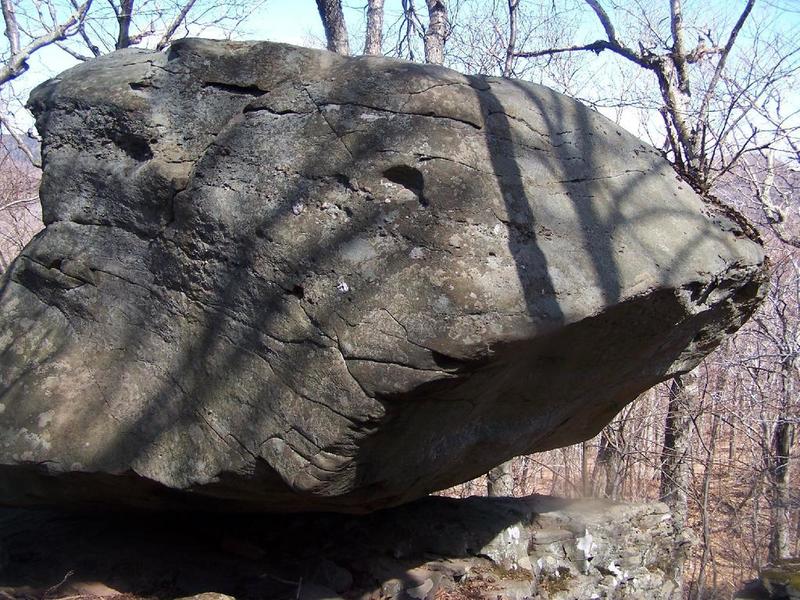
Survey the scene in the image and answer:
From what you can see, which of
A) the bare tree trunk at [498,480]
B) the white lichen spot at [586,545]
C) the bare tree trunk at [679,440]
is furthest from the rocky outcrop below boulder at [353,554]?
the bare tree trunk at [498,480]

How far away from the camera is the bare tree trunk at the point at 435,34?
29.4 ft

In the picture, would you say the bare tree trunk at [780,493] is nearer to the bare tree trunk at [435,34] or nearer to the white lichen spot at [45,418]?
the bare tree trunk at [435,34]

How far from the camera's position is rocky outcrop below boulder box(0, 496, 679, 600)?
148 inches

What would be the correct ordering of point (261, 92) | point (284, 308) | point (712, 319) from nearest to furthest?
point (284, 308), point (261, 92), point (712, 319)

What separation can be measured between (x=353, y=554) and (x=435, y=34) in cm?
663

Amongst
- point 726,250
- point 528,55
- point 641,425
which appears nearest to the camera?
point 726,250

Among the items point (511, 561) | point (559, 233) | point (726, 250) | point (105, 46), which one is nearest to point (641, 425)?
point (511, 561)

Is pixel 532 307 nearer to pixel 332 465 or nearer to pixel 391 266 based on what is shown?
pixel 391 266

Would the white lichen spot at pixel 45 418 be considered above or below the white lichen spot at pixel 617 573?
above

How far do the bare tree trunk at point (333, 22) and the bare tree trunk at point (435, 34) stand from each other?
3.29 ft

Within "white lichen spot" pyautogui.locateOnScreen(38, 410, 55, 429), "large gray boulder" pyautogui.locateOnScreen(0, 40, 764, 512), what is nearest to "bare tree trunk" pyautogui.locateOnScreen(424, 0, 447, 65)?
"large gray boulder" pyautogui.locateOnScreen(0, 40, 764, 512)

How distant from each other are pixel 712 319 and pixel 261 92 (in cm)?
234

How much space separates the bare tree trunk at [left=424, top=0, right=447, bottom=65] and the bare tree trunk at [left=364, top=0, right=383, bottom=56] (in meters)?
0.72

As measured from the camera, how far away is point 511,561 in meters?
4.38
